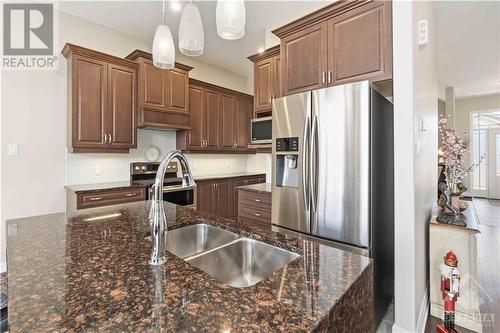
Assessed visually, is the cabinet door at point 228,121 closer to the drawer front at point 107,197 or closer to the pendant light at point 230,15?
the drawer front at point 107,197

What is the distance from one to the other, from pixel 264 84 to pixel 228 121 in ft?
5.24

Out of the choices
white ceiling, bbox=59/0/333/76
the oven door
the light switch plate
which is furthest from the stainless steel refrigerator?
the light switch plate

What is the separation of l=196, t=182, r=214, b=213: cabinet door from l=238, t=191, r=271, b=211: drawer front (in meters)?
1.14

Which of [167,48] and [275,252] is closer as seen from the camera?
[275,252]

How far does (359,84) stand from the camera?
5.68 feet

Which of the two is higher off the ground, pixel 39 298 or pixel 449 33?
pixel 449 33

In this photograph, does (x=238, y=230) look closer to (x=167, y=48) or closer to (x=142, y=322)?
(x=142, y=322)

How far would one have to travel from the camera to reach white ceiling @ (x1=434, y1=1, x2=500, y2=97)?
3.01 meters

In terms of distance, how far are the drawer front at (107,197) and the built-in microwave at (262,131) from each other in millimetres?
1547

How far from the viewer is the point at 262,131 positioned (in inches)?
119

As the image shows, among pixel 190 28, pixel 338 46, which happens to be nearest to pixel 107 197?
pixel 190 28

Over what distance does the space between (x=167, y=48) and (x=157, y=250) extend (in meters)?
1.40

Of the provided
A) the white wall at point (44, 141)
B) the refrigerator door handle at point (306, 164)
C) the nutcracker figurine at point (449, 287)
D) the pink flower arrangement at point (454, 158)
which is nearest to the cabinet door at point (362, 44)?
the refrigerator door handle at point (306, 164)

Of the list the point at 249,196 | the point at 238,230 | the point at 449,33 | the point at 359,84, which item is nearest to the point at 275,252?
the point at 238,230
